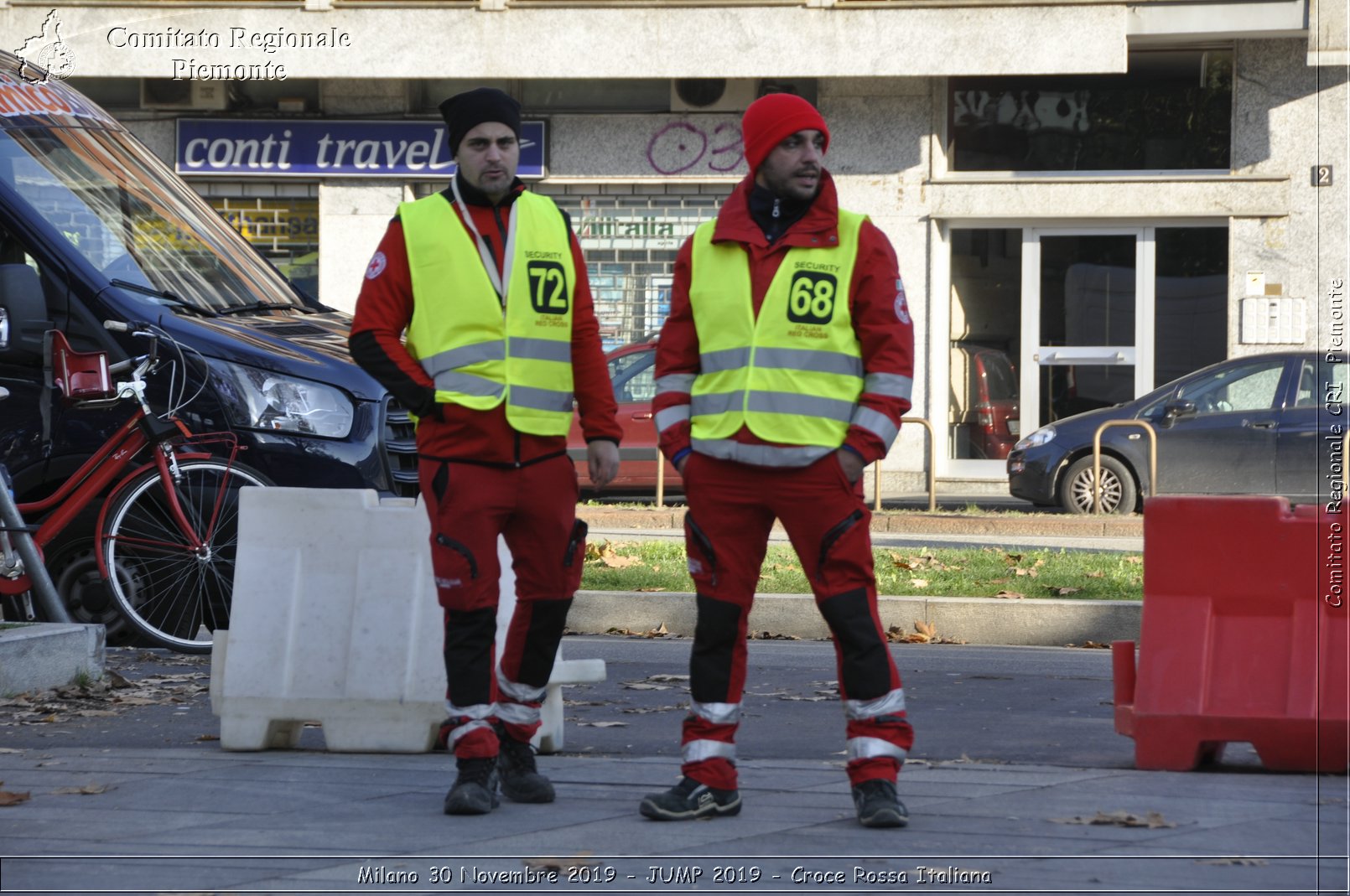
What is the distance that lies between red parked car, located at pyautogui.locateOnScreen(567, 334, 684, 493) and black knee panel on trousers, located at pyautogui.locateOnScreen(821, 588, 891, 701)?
1206cm

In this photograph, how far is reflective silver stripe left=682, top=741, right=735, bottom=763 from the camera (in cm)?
473

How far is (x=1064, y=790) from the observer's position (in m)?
5.04

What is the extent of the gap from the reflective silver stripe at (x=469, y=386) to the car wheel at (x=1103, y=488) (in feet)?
38.1

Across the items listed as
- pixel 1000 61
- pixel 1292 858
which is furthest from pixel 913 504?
pixel 1292 858

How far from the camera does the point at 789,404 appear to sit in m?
4.71

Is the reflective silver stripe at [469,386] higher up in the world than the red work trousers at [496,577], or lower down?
higher up

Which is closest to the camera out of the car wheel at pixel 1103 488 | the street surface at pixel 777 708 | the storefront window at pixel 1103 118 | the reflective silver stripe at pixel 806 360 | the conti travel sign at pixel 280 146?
the reflective silver stripe at pixel 806 360

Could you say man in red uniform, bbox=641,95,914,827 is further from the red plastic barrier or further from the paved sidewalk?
the red plastic barrier

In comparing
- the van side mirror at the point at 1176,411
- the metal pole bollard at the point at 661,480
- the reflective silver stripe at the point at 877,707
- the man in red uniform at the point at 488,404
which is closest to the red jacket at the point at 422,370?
the man in red uniform at the point at 488,404

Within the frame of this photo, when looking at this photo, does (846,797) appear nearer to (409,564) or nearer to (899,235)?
(409,564)

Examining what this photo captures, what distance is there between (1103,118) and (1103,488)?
624cm

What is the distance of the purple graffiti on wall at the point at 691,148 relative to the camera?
20.8 meters

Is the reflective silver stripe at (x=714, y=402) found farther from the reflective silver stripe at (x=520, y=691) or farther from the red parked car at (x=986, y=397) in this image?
the red parked car at (x=986, y=397)

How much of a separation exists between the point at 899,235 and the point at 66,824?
16.8m
